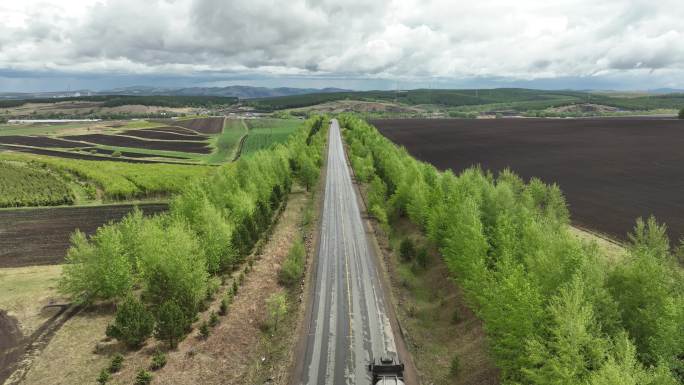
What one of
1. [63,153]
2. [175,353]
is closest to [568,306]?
[175,353]

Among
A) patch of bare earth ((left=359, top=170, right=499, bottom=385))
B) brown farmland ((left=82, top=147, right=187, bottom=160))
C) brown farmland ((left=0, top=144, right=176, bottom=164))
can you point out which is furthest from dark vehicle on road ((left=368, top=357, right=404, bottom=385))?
brown farmland ((left=82, top=147, right=187, bottom=160))

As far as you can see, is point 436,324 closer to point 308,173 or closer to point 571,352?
point 571,352

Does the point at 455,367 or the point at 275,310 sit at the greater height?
the point at 455,367

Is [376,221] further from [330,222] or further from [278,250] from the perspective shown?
[278,250]

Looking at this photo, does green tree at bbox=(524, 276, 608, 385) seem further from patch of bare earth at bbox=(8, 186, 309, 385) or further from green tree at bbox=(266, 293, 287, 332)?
green tree at bbox=(266, 293, 287, 332)

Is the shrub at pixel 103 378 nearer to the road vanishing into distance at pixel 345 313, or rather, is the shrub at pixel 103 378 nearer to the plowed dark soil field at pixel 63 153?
the road vanishing into distance at pixel 345 313

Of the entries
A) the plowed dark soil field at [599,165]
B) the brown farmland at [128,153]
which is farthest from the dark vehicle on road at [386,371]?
the brown farmland at [128,153]

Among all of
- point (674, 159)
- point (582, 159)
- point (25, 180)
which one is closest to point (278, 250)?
point (25, 180)
